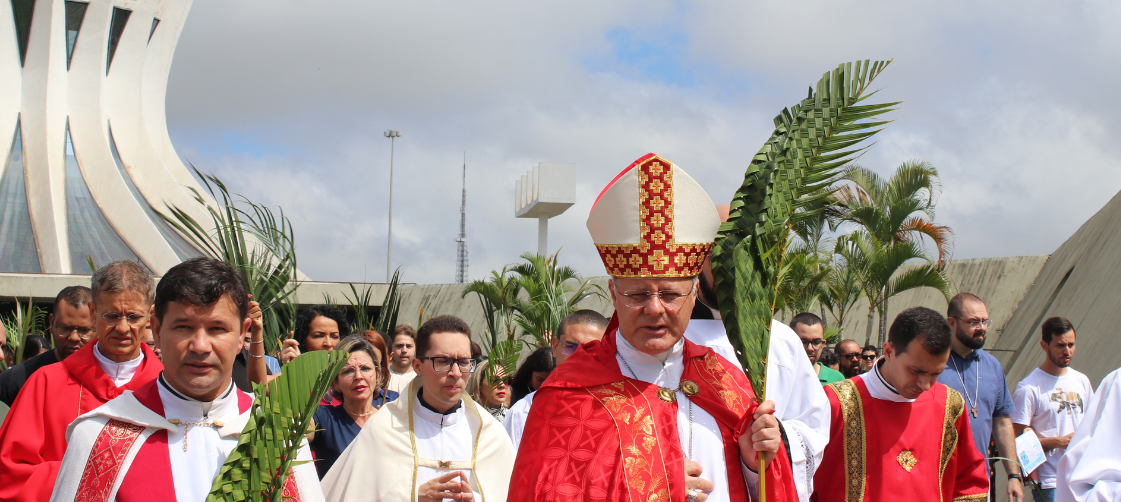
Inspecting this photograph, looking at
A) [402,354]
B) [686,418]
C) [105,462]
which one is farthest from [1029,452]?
[105,462]

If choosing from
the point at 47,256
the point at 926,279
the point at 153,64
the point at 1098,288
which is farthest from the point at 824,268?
the point at 153,64

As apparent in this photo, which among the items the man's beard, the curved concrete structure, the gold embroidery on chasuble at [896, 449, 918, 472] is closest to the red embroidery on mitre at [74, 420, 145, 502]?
the gold embroidery on chasuble at [896, 449, 918, 472]

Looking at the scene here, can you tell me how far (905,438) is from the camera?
14.0ft

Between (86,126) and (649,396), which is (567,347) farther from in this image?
(86,126)

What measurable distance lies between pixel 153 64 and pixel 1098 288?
111ft

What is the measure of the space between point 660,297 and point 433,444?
1.57 meters

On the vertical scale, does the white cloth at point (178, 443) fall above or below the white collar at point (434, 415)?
above

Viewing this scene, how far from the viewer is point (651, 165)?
112 inches

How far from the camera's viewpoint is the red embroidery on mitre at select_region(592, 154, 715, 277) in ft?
8.86

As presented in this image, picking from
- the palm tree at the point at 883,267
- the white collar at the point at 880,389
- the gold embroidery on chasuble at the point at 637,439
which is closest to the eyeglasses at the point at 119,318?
the gold embroidery on chasuble at the point at 637,439

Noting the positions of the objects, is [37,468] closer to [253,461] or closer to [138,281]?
[138,281]

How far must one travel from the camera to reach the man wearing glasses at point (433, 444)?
11.9ft

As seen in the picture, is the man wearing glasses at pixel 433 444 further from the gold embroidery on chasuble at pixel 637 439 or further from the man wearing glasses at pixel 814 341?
the man wearing glasses at pixel 814 341

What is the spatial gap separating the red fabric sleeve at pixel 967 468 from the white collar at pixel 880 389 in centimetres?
28
